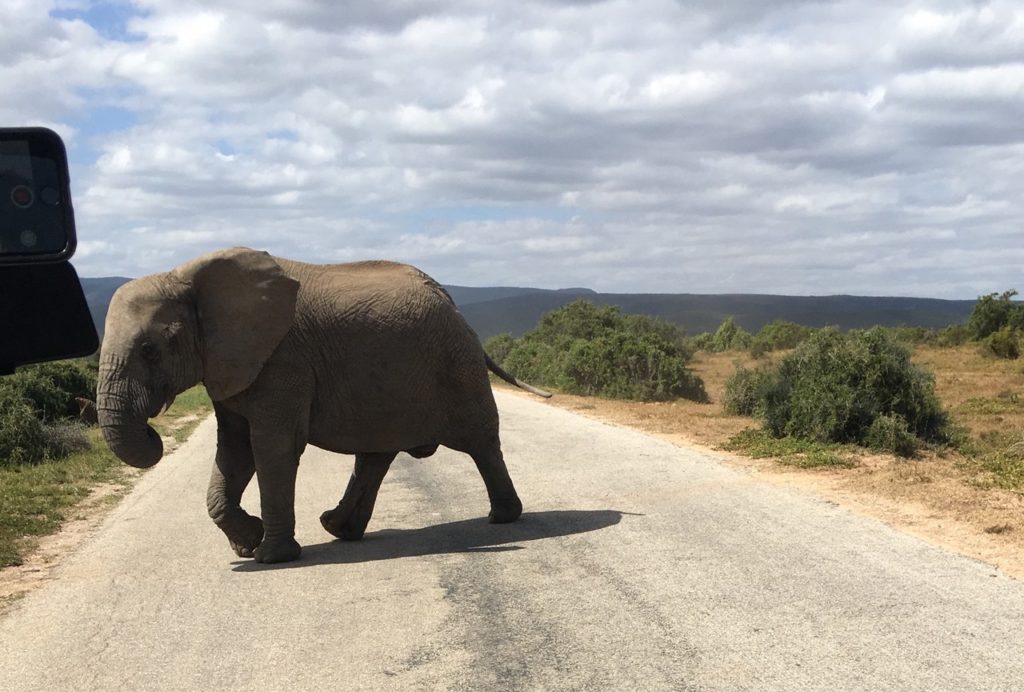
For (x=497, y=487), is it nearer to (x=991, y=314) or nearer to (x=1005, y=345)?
(x=1005, y=345)

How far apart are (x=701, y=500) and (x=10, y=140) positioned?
27.9ft

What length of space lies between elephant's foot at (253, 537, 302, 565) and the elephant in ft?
0.04

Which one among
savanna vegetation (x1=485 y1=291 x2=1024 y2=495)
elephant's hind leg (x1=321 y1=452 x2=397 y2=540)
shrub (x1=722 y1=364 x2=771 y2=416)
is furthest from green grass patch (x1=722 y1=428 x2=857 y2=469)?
elephant's hind leg (x1=321 y1=452 x2=397 y2=540)

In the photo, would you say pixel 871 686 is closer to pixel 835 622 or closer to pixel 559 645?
pixel 835 622

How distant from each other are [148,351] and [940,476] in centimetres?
857

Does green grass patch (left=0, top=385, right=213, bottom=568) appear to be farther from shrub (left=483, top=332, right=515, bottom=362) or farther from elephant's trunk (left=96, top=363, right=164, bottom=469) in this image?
shrub (left=483, top=332, right=515, bottom=362)

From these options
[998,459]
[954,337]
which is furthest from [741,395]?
[954,337]

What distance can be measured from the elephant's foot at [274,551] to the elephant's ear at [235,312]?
1212 mm

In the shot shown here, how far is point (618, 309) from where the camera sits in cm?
4925

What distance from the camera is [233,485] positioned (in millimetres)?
8875

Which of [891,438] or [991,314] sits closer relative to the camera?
[891,438]

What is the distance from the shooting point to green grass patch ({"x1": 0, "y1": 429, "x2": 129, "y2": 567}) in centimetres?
1034

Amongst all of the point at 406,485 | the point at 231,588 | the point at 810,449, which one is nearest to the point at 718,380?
the point at 810,449

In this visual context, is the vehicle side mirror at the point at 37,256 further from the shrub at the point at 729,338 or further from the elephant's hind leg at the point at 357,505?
the shrub at the point at 729,338
